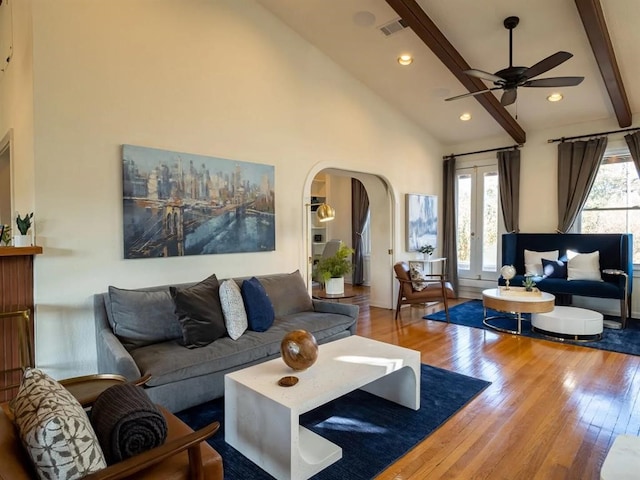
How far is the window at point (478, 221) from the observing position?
6789 mm

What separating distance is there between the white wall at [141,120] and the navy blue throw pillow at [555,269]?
3641 mm

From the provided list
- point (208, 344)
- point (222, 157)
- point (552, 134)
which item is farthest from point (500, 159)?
point (208, 344)

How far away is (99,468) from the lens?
124 centimetres

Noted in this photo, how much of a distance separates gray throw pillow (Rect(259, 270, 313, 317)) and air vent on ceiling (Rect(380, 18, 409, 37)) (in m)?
2.94

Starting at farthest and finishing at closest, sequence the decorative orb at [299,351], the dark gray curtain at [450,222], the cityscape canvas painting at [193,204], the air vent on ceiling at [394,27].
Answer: the dark gray curtain at [450,222] < the air vent on ceiling at [394,27] < the cityscape canvas painting at [193,204] < the decorative orb at [299,351]

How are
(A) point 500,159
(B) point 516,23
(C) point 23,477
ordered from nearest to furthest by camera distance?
(C) point 23,477 → (B) point 516,23 → (A) point 500,159

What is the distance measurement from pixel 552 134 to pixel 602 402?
459 centimetres

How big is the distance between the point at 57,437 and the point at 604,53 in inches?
210

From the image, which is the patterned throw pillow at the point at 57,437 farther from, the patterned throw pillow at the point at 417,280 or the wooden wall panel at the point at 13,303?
the patterned throw pillow at the point at 417,280

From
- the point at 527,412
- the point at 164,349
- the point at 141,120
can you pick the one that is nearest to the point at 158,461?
the point at 164,349

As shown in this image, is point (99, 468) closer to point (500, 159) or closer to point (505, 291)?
point (505, 291)

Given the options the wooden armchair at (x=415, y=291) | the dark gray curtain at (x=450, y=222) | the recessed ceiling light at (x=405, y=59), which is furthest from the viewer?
the dark gray curtain at (x=450, y=222)

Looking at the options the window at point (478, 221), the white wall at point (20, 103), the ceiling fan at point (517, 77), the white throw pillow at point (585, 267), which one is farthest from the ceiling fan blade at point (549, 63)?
the white wall at point (20, 103)

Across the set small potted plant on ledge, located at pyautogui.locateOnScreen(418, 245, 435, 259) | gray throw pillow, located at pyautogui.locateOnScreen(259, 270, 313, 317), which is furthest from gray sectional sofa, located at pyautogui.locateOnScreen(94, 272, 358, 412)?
small potted plant on ledge, located at pyautogui.locateOnScreen(418, 245, 435, 259)
